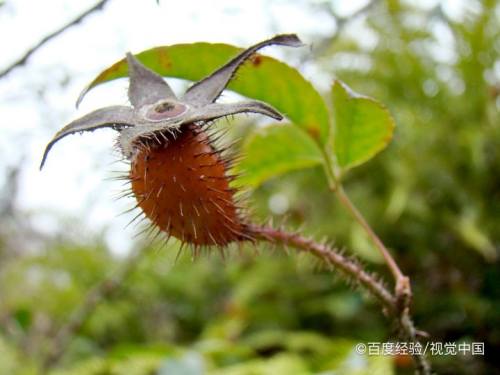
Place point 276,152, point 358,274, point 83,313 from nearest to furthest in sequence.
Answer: point 358,274, point 276,152, point 83,313

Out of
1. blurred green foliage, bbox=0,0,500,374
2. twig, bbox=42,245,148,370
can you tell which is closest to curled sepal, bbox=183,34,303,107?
blurred green foliage, bbox=0,0,500,374

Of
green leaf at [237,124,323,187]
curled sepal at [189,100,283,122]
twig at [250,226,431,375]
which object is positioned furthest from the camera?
green leaf at [237,124,323,187]

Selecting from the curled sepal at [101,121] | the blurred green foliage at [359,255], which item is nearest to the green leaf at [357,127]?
the curled sepal at [101,121]

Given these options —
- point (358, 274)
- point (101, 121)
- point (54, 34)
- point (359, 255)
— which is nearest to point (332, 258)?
point (358, 274)

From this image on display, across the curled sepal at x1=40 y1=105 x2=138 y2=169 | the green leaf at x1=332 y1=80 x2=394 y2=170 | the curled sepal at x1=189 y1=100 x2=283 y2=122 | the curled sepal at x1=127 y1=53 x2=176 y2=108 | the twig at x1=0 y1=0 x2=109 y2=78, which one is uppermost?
the twig at x1=0 y1=0 x2=109 y2=78

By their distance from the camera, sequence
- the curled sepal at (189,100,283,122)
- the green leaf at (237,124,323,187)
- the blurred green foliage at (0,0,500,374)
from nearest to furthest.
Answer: the curled sepal at (189,100,283,122) → the green leaf at (237,124,323,187) → the blurred green foliage at (0,0,500,374)

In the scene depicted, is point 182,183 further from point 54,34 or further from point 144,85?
point 54,34

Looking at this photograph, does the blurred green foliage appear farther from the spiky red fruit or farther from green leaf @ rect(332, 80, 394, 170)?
the spiky red fruit
